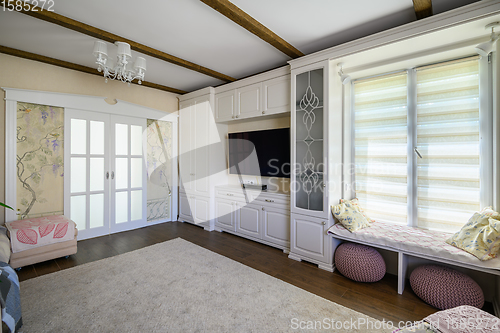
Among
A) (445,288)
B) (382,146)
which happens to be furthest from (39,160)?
(445,288)

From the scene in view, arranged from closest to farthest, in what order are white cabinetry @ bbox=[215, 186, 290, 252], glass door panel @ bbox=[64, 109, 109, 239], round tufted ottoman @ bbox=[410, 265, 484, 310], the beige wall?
round tufted ottoman @ bbox=[410, 265, 484, 310] < the beige wall < white cabinetry @ bbox=[215, 186, 290, 252] < glass door panel @ bbox=[64, 109, 109, 239]

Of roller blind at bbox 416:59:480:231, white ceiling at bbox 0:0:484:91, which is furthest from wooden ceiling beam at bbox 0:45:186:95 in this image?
roller blind at bbox 416:59:480:231

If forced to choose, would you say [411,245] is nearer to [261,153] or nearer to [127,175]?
[261,153]

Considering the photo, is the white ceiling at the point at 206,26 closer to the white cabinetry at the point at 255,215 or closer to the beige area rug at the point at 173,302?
the white cabinetry at the point at 255,215

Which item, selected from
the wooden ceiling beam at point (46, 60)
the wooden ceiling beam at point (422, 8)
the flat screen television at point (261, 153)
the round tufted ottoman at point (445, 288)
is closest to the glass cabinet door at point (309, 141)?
the flat screen television at point (261, 153)

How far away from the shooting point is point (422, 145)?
8.84 ft

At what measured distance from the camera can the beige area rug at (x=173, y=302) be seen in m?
1.86

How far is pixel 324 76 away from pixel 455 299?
8.04 feet

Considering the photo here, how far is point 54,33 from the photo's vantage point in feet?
8.62

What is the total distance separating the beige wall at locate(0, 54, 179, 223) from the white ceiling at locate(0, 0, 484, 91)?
317 millimetres

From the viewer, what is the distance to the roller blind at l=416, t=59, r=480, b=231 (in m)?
2.43

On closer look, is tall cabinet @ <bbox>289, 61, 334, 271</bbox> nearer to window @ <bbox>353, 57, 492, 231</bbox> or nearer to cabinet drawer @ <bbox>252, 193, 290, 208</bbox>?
cabinet drawer @ <bbox>252, 193, 290, 208</bbox>

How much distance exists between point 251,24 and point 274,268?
2.65m

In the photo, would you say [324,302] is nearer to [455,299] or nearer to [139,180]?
[455,299]
